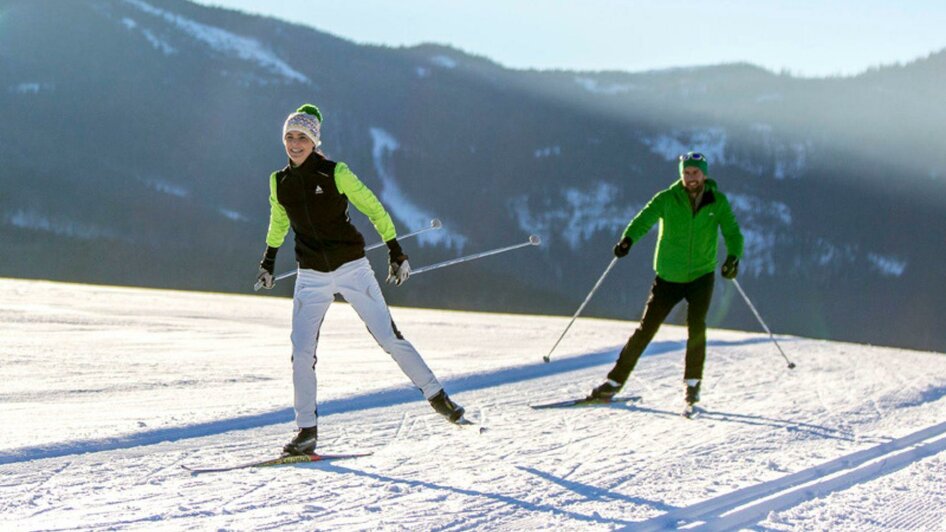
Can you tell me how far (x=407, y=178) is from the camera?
75.8 m

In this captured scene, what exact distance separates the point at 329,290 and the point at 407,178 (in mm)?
71774

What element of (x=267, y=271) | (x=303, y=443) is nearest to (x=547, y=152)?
(x=267, y=271)

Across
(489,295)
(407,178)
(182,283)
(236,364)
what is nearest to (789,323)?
(489,295)

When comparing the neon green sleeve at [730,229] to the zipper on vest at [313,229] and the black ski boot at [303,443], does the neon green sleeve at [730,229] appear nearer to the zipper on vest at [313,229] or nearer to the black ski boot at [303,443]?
the zipper on vest at [313,229]

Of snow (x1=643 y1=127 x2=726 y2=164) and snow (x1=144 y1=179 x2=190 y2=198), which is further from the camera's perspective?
snow (x1=643 y1=127 x2=726 y2=164)

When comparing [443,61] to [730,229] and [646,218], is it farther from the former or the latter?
[730,229]

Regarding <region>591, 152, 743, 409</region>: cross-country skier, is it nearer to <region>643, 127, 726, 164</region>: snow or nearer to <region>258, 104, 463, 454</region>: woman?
<region>258, 104, 463, 454</region>: woman

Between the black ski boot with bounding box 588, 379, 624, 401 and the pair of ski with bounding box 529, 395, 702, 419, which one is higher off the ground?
the black ski boot with bounding box 588, 379, 624, 401

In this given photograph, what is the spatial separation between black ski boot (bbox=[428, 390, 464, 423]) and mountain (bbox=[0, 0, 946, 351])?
58.9m

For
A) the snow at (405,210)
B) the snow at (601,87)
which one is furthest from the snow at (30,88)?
the snow at (601,87)

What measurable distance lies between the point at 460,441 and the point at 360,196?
1466mm

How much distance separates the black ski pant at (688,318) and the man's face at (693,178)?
612mm

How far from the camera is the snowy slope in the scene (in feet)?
11.8

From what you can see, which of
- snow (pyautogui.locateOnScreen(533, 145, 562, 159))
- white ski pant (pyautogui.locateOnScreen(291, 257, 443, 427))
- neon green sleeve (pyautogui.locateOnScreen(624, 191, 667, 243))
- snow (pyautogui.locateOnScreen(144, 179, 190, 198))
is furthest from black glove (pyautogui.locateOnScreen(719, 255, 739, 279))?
snow (pyautogui.locateOnScreen(533, 145, 562, 159))
